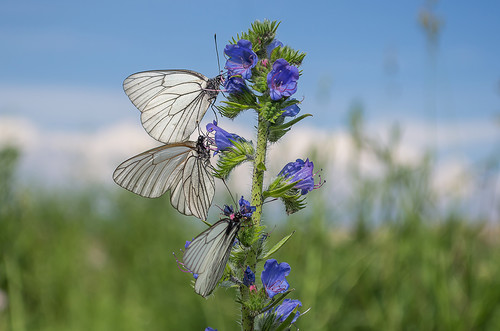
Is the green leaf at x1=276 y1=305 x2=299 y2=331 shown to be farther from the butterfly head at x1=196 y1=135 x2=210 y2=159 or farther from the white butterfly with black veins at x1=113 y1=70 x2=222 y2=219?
the butterfly head at x1=196 y1=135 x2=210 y2=159

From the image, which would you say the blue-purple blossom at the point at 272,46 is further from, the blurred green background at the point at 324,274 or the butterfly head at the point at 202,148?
the blurred green background at the point at 324,274

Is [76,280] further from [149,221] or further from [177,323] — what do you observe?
[177,323]

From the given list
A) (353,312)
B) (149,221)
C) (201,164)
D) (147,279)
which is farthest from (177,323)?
(201,164)

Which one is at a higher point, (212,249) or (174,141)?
(174,141)

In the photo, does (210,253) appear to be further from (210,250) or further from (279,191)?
(279,191)

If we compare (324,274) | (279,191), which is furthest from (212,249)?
(324,274)

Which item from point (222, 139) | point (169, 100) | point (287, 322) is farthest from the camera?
point (169, 100)
